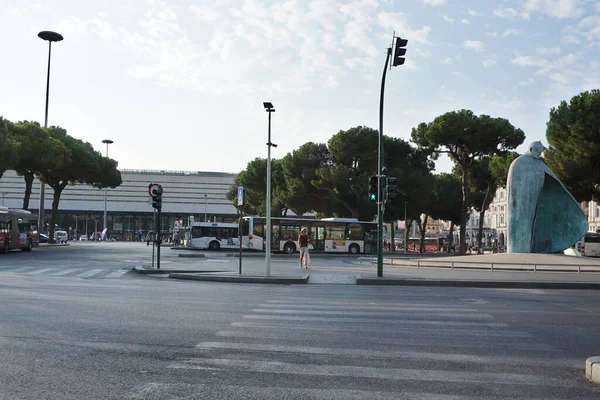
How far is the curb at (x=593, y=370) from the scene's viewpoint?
5332 millimetres

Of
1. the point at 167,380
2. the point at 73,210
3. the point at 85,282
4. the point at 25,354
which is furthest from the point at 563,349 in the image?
the point at 73,210

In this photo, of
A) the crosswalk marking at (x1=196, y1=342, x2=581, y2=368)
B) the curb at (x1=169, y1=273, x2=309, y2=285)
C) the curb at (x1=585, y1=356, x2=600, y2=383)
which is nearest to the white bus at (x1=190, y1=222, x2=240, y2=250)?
the curb at (x1=169, y1=273, x2=309, y2=285)

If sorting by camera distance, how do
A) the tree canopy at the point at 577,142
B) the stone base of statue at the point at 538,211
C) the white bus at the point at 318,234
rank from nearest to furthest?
the stone base of statue at the point at 538,211 < the tree canopy at the point at 577,142 < the white bus at the point at 318,234

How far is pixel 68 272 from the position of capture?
65.2 ft

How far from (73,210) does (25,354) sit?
114 meters

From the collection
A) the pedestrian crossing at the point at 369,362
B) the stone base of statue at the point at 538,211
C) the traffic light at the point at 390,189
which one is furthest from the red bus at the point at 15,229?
the pedestrian crossing at the point at 369,362

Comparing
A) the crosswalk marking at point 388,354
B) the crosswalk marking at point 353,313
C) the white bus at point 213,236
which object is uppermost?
the white bus at point 213,236

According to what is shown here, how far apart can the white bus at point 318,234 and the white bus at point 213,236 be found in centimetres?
291

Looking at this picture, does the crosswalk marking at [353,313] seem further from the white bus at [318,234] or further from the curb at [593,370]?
the white bus at [318,234]

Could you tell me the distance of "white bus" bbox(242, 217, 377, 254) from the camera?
4191cm

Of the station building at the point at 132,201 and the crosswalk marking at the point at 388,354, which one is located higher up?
the station building at the point at 132,201

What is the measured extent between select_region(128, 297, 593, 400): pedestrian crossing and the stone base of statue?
20.5 meters

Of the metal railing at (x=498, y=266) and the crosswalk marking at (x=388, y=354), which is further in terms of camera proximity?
the metal railing at (x=498, y=266)

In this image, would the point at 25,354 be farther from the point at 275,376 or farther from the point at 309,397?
the point at 309,397
